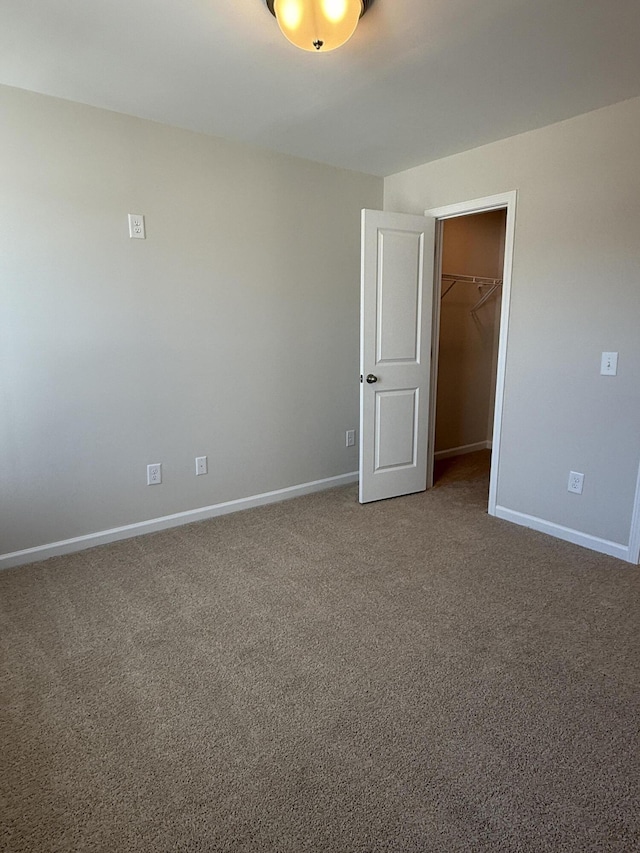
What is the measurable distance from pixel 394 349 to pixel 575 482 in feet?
4.77

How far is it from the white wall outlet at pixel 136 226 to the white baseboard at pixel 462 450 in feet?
10.6

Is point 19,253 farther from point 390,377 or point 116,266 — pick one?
point 390,377

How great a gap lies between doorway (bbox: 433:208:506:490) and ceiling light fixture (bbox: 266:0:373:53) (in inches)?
110

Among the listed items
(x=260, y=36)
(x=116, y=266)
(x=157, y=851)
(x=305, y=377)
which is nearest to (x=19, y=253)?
(x=116, y=266)

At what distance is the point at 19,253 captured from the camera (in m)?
2.48

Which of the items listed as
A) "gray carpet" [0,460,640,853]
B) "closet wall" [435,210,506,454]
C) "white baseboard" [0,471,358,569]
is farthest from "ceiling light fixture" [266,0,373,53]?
"closet wall" [435,210,506,454]

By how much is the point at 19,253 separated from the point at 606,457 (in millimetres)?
3337

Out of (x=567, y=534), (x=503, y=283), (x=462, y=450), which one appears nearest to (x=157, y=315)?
(x=503, y=283)

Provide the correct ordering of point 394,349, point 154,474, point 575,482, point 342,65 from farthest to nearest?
point 394,349 → point 154,474 → point 575,482 → point 342,65

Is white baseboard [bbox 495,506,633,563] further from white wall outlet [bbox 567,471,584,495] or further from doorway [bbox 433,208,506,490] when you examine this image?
doorway [bbox 433,208,506,490]

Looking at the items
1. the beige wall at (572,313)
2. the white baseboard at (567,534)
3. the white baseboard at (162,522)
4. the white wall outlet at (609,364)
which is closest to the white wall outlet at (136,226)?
the white baseboard at (162,522)

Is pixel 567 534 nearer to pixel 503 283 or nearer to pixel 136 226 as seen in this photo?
pixel 503 283

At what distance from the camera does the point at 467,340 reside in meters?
4.82

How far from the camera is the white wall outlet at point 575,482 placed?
289cm
